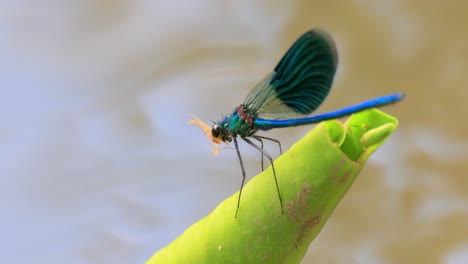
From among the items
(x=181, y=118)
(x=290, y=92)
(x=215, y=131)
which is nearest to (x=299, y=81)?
(x=290, y=92)

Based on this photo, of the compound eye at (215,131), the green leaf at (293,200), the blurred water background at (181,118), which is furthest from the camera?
the blurred water background at (181,118)

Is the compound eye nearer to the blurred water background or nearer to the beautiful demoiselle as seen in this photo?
the beautiful demoiselle

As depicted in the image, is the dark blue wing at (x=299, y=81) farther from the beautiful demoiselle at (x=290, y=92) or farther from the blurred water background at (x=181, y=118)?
the blurred water background at (x=181, y=118)

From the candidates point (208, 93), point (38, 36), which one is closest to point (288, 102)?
point (208, 93)

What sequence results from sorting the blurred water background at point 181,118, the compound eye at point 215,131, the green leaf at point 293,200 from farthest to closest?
the blurred water background at point 181,118 → the compound eye at point 215,131 → the green leaf at point 293,200

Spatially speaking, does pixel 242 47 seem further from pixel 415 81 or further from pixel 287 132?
pixel 415 81

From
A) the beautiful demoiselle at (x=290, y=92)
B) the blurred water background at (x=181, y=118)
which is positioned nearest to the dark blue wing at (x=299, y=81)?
the beautiful demoiselle at (x=290, y=92)

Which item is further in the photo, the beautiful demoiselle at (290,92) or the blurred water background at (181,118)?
the blurred water background at (181,118)

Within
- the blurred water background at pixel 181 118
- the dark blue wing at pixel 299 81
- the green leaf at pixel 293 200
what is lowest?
the green leaf at pixel 293 200
